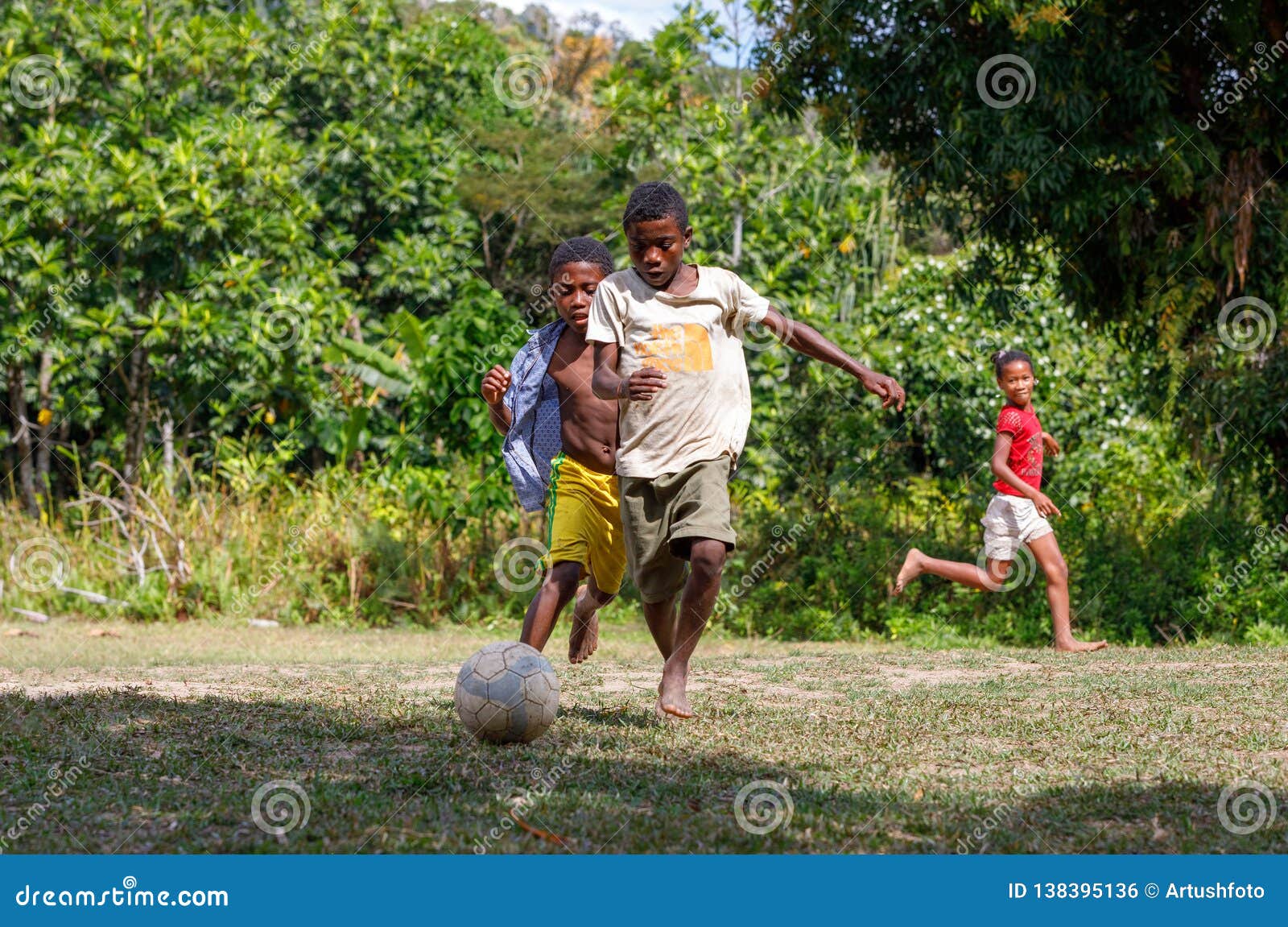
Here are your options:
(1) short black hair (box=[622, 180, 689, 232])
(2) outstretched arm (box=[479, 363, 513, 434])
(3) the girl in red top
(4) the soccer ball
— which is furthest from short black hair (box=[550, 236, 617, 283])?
(3) the girl in red top

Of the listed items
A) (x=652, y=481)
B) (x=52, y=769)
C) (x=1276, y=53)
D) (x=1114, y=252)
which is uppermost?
(x=1276, y=53)

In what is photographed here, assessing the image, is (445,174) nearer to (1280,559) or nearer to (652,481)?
(1280,559)

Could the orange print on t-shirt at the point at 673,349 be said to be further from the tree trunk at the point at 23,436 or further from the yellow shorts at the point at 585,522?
the tree trunk at the point at 23,436

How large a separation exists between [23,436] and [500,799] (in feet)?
38.6

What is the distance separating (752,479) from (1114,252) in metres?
3.82

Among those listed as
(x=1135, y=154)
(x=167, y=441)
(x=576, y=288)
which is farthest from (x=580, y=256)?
(x=167, y=441)

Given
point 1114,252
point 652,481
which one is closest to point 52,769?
point 652,481

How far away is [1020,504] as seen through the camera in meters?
8.85

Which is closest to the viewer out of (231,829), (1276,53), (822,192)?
(231,829)

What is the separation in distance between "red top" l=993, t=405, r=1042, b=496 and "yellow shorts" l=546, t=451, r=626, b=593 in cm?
378

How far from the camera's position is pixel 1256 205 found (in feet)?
30.6

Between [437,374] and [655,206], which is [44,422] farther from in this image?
[655,206]

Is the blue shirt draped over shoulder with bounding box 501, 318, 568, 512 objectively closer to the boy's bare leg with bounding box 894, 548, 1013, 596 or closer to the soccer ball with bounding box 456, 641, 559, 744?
the soccer ball with bounding box 456, 641, 559, 744

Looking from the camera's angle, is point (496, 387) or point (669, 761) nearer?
→ point (669, 761)
